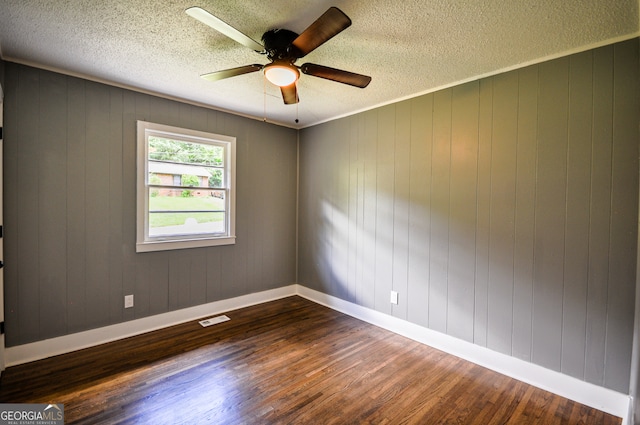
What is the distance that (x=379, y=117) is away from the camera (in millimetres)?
3357

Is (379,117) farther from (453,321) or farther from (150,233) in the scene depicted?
(150,233)

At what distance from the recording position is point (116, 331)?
9.48 feet

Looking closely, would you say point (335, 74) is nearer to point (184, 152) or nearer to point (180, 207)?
point (184, 152)

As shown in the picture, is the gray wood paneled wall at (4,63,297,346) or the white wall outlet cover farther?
the white wall outlet cover

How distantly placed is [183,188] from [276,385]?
2.32 meters

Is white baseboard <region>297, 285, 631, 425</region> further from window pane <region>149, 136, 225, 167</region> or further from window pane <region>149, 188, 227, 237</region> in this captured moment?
window pane <region>149, 136, 225, 167</region>

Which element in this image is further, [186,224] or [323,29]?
[186,224]

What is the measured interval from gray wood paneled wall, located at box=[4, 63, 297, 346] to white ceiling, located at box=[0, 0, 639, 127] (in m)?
0.30

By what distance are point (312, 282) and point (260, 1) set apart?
11.2 ft

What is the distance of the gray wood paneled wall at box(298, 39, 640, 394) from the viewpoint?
77.5 inches

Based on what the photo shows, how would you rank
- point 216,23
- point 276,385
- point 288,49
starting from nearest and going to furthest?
point 216,23 → point 288,49 → point 276,385

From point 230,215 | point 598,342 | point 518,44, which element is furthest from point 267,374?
point 518,44

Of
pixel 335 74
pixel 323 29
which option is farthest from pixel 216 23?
pixel 335 74

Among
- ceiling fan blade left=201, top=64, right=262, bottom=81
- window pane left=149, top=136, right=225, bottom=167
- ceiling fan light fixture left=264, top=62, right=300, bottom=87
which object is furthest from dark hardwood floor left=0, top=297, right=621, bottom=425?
ceiling fan blade left=201, top=64, right=262, bottom=81
